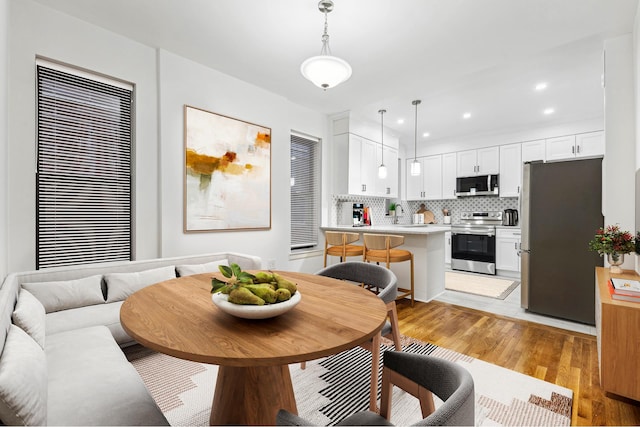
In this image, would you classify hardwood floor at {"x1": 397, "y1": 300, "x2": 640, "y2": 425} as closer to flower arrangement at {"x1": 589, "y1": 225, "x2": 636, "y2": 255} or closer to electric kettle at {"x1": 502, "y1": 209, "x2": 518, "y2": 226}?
flower arrangement at {"x1": 589, "y1": 225, "x2": 636, "y2": 255}

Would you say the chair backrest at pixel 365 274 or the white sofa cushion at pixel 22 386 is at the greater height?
the chair backrest at pixel 365 274

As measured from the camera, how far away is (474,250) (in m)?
5.63

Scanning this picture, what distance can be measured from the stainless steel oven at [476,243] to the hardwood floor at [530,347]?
2.33 m

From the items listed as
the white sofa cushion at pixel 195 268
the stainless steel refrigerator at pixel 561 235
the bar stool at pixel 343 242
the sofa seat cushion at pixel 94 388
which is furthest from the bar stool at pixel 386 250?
the sofa seat cushion at pixel 94 388

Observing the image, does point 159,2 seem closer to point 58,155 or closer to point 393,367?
point 58,155

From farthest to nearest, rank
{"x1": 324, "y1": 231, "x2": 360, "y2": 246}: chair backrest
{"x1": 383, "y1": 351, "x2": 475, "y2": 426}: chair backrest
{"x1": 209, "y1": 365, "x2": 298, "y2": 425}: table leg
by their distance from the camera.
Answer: {"x1": 324, "y1": 231, "x2": 360, "y2": 246}: chair backrest, {"x1": 209, "y1": 365, "x2": 298, "y2": 425}: table leg, {"x1": 383, "y1": 351, "x2": 475, "y2": 426}: chair backrest

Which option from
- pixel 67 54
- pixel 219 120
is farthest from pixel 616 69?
pixel 67 54

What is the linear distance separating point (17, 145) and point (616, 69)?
5.10 metres

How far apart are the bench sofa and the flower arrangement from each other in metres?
3.27

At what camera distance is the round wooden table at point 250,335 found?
2.83 feet

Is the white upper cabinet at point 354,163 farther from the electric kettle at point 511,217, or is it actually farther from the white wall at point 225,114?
the electric kettle at point 511,217

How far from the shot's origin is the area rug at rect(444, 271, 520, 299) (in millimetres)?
4293

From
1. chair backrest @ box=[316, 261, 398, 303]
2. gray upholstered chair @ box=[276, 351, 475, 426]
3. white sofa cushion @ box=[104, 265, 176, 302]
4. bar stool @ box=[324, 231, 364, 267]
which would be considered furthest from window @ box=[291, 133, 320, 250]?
gray upholstered chair @ box=[276, 351, 475, 426]

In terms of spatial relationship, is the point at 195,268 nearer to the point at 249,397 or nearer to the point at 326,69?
the point at 249,397
